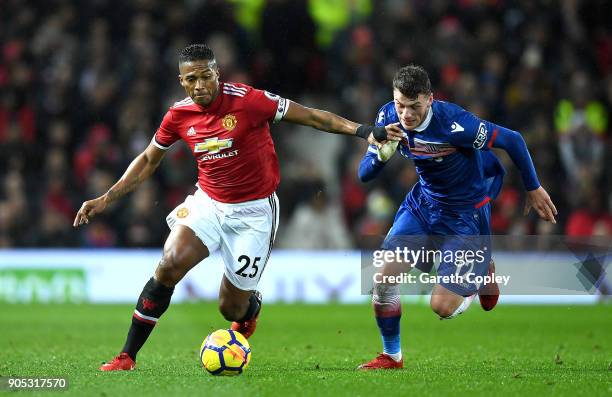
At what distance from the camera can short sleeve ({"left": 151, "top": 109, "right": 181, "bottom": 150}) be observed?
816 cm

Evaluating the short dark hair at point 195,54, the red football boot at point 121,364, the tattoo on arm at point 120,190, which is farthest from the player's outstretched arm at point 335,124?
the red football boot at point 121,364

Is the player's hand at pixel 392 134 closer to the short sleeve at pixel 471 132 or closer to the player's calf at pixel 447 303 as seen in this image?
the short sleeve at pixel 471 132

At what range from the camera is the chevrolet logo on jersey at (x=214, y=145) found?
26.2 feet

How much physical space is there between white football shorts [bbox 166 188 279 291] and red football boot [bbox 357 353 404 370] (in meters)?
1.11

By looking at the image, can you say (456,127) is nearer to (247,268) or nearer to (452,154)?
(452,154)

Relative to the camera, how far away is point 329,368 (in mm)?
8086

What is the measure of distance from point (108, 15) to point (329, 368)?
36.8 ft

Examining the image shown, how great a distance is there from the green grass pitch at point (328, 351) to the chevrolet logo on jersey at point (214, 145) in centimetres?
166

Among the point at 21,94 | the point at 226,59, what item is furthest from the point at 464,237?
the point at 21,94

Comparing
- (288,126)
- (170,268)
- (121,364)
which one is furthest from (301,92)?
(121,364)

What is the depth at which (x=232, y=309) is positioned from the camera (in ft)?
28.0

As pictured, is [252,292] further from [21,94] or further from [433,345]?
[21,94]

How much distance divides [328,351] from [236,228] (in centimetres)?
197

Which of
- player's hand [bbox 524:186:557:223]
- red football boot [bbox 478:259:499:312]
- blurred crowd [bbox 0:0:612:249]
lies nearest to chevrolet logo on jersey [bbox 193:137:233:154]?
player's hand [bbox 524:186:557:223]
